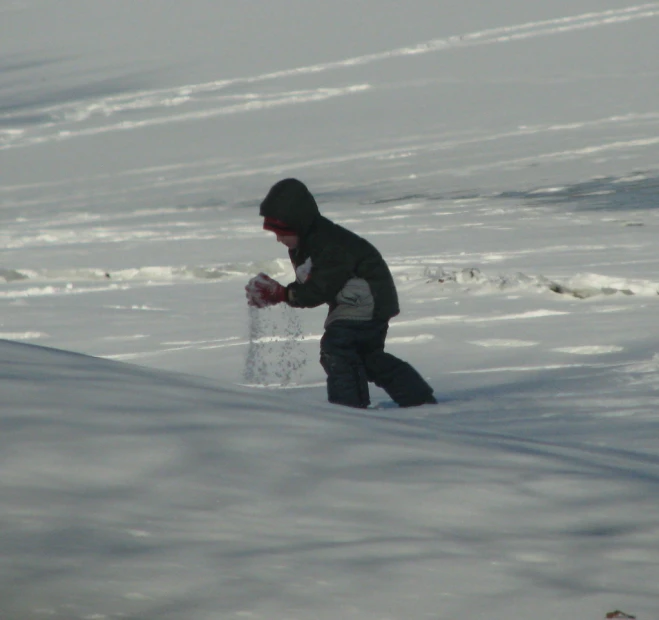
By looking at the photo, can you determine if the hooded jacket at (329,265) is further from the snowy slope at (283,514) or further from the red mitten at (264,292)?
the snowy slope at (283,514)

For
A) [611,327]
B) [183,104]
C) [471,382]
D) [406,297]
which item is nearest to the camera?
[471,382]

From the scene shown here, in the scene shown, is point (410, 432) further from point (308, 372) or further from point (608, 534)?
point (308, 372)

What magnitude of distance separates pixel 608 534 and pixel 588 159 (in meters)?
10.3

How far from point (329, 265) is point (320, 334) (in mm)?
1678

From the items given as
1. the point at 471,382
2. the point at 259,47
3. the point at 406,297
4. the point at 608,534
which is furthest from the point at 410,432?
the point at 259,47

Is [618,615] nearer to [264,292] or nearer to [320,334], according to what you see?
[264,292]

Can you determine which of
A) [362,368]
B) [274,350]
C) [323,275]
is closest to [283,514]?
[323,275]

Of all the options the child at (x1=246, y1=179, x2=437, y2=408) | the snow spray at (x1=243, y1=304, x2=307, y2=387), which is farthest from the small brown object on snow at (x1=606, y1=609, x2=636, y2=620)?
the snow spray at (x1=243, y1=304, x2=307, y2=387)

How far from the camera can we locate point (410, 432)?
242 cm

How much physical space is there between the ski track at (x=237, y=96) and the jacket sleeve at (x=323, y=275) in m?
12.3

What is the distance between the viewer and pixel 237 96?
58.5 feet

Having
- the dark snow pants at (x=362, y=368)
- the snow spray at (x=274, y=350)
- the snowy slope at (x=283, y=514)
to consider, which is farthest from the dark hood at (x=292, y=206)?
the snowy slope at (x=283, y=514)

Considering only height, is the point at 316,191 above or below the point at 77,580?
above

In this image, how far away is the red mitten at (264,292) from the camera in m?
4.42
